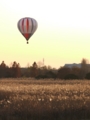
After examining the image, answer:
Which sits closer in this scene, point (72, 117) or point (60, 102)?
point (72, 117)

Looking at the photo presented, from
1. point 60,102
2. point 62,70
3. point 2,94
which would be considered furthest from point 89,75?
point 60,102

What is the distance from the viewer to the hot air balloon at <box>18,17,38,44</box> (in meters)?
40.3

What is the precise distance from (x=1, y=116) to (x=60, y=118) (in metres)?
2.14

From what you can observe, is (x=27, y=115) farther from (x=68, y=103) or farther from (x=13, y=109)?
(x=68, y=103)

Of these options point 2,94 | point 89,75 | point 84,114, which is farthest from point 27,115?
point 89,75

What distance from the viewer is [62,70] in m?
78.0

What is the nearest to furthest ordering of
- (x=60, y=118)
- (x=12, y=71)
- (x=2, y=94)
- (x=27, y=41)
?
(x=60, y=118)
(x=2, y=94)
(x=27, y=41)
(x=12, y=71)

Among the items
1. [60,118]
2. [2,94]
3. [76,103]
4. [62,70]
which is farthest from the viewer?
[62,70]

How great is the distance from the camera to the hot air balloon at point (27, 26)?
1588 inches

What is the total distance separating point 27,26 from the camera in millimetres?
40062

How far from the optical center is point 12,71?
97.4 m

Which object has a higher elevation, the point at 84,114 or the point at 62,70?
the point at 62,70

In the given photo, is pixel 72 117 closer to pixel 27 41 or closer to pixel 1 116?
pixel 1 116

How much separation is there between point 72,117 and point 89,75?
46803mm
